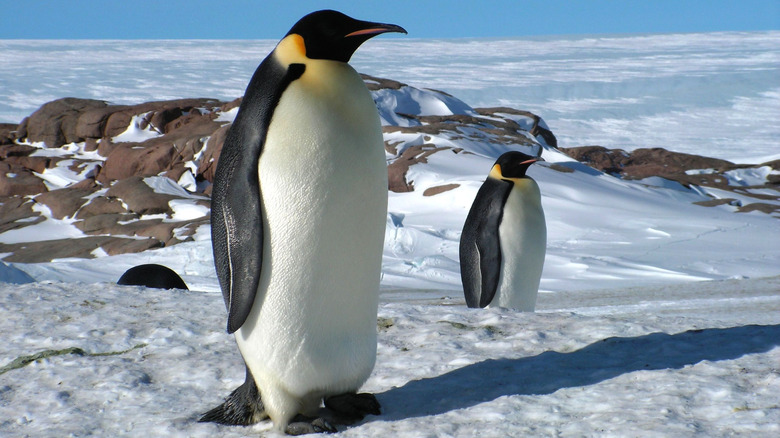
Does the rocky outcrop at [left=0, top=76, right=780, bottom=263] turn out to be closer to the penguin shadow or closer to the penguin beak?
the penguin shadow

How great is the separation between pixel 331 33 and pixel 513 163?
3.42 m

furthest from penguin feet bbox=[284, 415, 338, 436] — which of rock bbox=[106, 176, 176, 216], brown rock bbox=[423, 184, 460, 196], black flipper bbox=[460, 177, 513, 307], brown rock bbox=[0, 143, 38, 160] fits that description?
brown rock bbox=[0, 143, 38, 160]

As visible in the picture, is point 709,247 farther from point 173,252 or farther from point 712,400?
point 712,400

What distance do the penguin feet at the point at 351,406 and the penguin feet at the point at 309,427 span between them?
8cm

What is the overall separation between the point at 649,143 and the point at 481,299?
103 feet

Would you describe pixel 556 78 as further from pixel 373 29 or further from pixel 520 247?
pixel 373 29

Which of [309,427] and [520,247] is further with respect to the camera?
[520,247]

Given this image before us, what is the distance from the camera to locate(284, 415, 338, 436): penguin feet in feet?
7.63

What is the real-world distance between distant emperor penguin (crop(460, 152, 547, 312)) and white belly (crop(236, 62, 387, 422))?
311cm

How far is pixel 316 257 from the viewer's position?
233 cm

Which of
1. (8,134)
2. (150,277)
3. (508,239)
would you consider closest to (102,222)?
(150,277)

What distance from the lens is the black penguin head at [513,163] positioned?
557cm

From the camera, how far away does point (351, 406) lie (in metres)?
2.42

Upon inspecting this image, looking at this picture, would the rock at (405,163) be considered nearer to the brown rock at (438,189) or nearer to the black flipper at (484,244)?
the brown rock at (438,189)
